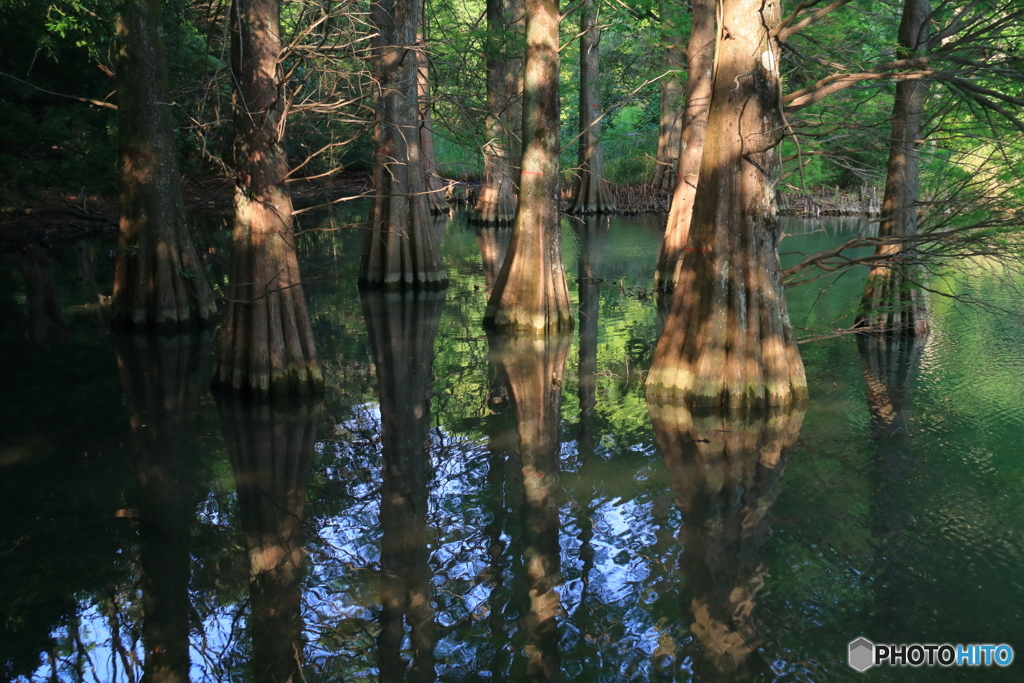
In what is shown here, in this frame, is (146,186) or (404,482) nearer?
(404,482)

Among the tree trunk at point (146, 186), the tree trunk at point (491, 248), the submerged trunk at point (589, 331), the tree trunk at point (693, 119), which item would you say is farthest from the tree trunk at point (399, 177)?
the tree trunk at point (693, 119)

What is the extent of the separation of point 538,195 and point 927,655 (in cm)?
771

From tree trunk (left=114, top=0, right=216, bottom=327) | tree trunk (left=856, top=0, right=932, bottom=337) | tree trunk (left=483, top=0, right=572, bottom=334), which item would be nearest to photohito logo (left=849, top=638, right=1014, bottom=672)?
tree trunk (left=856, top=0, right=932, bottom=337)

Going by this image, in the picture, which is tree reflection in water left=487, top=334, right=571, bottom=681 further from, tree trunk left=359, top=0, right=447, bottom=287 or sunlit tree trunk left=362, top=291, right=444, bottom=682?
tree trunk left=359, top=0, right=447, bottom=287

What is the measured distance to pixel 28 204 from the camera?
2053 cm

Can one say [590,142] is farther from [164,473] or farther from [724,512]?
[724,512]

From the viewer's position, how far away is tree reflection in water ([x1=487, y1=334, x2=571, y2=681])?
4305 millimetres

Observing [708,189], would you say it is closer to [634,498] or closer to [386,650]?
[634,498]

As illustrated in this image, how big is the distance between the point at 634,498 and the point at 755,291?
2.63 meters

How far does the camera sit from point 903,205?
9945mm

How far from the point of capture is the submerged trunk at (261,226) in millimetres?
7941

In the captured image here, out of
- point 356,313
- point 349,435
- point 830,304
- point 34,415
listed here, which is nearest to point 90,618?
point 349,435

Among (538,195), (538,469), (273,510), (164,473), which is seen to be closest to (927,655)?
(538,469)

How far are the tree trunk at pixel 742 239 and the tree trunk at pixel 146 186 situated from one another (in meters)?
7.30
